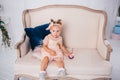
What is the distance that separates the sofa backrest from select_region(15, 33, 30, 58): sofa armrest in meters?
0.20

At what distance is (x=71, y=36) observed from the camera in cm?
189

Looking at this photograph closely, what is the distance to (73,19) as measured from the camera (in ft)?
6.14

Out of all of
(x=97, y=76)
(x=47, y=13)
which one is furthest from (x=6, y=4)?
(x=97, y=76)

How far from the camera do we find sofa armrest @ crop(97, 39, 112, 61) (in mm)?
1599

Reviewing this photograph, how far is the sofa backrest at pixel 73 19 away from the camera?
187 cm

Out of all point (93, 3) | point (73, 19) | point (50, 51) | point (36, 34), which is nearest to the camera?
point (50, 51)

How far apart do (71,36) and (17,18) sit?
661 mm

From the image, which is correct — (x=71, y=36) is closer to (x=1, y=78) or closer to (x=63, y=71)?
(x=63, y=71)

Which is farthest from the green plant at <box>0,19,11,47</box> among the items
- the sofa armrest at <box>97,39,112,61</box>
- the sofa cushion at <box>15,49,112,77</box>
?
the sofa armrest at <box>97,39,112,61</box>

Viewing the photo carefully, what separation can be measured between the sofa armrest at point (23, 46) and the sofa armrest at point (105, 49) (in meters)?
0.67

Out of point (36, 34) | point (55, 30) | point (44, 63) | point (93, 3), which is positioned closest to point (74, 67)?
point (44, 63)

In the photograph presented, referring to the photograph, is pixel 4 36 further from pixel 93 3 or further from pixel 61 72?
pixel 93 3

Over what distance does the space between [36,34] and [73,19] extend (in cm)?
39

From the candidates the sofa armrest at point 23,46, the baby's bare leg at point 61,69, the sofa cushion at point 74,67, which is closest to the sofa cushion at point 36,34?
the sofa armrest at point 23,46
